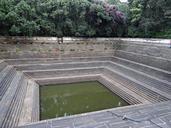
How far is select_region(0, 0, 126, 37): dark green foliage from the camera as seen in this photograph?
8867mm

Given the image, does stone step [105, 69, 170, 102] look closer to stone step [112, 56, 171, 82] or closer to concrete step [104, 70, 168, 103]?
concrete step [104, 70, 168, 103]

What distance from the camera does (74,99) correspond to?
6.57m

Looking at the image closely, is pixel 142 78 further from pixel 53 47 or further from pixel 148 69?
pixel 53 47

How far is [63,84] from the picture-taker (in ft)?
27.3

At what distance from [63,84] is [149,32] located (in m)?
7.40

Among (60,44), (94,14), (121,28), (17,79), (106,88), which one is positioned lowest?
(106,88)

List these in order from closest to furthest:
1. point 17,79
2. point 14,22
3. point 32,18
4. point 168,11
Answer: point 17,79 < point 14,22 < point 32,18 < point 168,11

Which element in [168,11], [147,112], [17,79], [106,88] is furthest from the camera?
[168,11]

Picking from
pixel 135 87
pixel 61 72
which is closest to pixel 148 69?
pixel 135 87

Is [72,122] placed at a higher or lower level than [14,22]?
lower

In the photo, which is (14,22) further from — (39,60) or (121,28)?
(121,28)

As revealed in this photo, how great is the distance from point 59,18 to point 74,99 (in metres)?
5.75

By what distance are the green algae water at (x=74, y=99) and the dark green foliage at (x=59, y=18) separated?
3668 mm

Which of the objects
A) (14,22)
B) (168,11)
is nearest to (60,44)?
(14,22)
